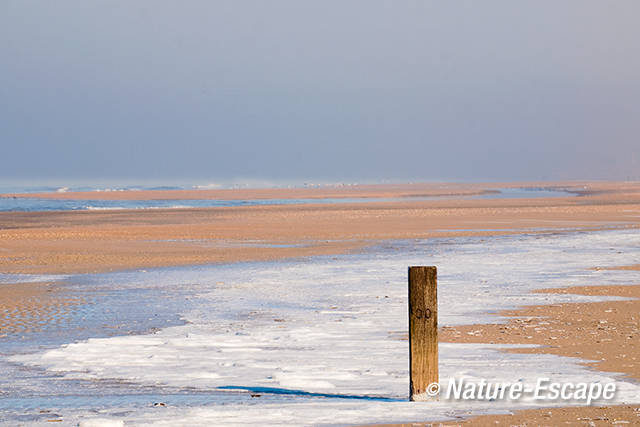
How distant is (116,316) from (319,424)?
8.13 m

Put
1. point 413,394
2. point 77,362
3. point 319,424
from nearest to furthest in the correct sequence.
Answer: point 319,424 < point 413,394 < point 77,362

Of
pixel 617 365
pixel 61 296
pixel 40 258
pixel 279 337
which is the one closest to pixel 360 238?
pixel 40 258

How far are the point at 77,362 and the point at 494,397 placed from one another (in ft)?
16.9

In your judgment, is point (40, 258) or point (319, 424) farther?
point (40, 258)

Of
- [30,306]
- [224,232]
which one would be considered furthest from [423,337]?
[224,232]

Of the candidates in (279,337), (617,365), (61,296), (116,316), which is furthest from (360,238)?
(617,365)

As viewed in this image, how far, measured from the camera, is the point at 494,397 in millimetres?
8148

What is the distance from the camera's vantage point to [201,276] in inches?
819

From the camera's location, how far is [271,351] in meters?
11.1

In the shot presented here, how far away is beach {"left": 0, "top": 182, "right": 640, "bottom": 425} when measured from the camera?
11.4 meters

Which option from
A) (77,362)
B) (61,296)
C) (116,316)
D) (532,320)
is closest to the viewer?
(77,362)

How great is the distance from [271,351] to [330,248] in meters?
17.0

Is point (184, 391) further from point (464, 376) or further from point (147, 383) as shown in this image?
point (464, 376)

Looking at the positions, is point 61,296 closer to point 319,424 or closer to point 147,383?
point 147,383
